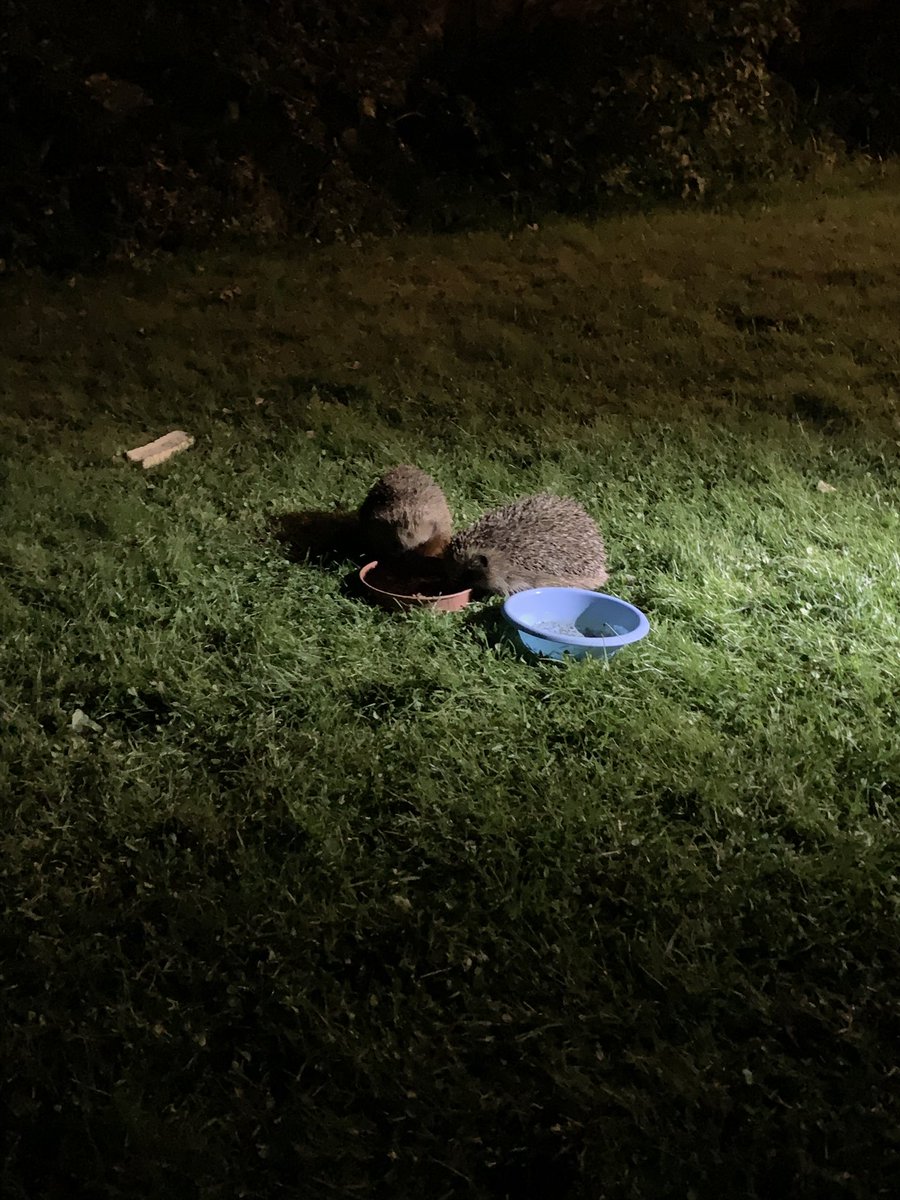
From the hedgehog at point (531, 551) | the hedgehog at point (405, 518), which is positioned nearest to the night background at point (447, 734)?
the hedgehog at point (531, 551)

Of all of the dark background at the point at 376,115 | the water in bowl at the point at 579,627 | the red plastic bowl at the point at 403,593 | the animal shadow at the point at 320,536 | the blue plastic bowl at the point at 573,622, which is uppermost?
the dark background at the point at 376,115

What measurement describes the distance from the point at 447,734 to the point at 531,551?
1153 millimetres

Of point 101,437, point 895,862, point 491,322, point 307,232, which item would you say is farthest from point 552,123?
point 895,862

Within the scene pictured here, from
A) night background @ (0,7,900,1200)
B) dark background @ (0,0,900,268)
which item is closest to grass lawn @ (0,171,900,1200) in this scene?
night background @ (0,7,900,1200)

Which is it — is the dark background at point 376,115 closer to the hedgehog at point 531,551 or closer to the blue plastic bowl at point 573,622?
the hedgehog at point 531,551

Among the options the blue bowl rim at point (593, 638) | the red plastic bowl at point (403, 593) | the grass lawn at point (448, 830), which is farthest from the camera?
the red plastic bowl at point (403, 593)

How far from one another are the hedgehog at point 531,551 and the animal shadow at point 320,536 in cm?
57

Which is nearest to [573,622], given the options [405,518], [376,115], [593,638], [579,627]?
[579,627]

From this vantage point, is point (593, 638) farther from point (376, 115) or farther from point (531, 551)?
point (376, 115)

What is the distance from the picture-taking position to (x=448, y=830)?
119 inches

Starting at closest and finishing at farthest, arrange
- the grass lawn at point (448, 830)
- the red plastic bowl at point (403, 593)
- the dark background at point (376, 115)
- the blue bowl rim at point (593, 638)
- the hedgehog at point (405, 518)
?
1. the grass lawn at point (448, 830)
2. the blue bowl rim at point (593, 638)
3. the red plastic bowl at point (403, 593)
4. the hedgehog at point (405, 518)
5. the dark background at point (376, 115)

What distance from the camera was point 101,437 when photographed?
6.04 metres

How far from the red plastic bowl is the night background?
8 cm

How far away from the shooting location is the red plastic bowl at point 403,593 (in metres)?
4.20
